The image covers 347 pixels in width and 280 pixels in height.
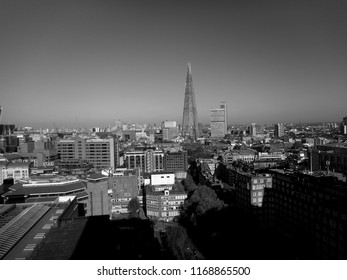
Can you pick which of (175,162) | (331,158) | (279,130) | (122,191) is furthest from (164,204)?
(279,130)

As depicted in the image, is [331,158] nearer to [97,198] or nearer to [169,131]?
[97,198]

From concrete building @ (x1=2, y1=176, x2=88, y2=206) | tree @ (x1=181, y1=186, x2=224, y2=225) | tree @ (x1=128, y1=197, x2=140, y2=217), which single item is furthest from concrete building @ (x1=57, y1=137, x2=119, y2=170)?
tree @ (x1=181, y1=186, x2=224, y2=225)

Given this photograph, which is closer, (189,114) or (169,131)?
(169,131)

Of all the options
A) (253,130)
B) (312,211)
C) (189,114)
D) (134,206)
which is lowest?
(134,206)

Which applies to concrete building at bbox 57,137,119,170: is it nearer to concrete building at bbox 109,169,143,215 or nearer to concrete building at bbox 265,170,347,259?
concrete building at bbox 109,169,143,215

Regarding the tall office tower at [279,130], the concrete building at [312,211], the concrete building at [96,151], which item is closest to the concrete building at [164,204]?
the concrete building at [312,211]

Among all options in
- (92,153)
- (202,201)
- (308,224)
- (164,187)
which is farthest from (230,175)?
(92,153)
